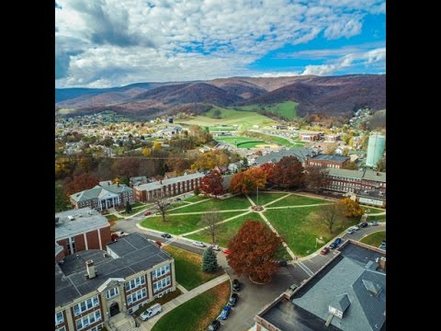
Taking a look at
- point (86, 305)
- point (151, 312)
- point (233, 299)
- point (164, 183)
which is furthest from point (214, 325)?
point (164, 183)

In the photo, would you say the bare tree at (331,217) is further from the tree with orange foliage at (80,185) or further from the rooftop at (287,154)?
the tree with orange foliage at (80,185)

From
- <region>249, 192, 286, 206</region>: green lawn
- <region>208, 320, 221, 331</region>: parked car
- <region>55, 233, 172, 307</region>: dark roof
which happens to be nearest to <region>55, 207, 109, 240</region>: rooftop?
<region>55, 233, 172, 307</region>: dark roof

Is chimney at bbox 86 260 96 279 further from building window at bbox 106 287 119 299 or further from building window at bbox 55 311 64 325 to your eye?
building window at bbox 55 311 64 325

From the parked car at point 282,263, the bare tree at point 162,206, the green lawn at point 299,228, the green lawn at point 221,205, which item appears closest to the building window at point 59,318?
the parked car at point 282,263
